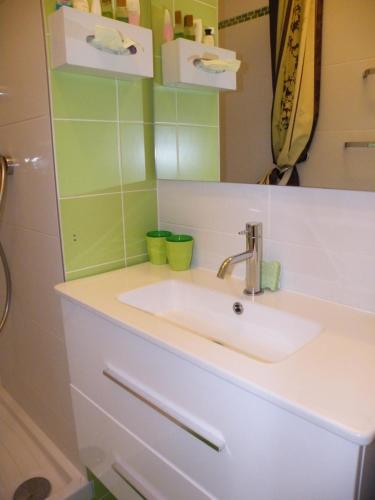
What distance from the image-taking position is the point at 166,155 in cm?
146

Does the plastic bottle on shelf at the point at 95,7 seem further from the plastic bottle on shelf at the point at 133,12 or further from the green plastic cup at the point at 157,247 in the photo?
the green plastic cup at the point at 157,247

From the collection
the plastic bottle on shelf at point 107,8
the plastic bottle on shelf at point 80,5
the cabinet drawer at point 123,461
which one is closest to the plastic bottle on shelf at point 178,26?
the plastic bottle on shelf at point 107,8

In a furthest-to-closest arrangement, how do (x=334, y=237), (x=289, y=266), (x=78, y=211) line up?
(x=78, y=211) → (x=289, y=266) → (x=334, y=237)

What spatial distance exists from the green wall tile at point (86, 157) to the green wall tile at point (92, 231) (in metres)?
0.04

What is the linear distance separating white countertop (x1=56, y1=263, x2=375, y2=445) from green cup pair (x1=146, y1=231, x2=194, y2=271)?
199mm

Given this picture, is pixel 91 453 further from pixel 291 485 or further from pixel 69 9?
pixel 69 9

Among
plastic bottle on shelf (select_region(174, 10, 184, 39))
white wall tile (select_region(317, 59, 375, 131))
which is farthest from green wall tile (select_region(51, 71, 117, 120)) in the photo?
white wall tile (select_region(317, 59, 375, 131))

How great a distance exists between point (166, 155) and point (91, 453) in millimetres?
1064

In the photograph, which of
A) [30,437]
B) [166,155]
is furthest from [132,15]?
[30,437]

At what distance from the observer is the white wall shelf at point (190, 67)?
123cm

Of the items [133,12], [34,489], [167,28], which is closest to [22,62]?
[133,12]

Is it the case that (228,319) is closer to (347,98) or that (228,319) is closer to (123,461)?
(123,461)

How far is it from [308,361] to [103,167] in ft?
2.97

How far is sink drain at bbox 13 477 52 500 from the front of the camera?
148cm
